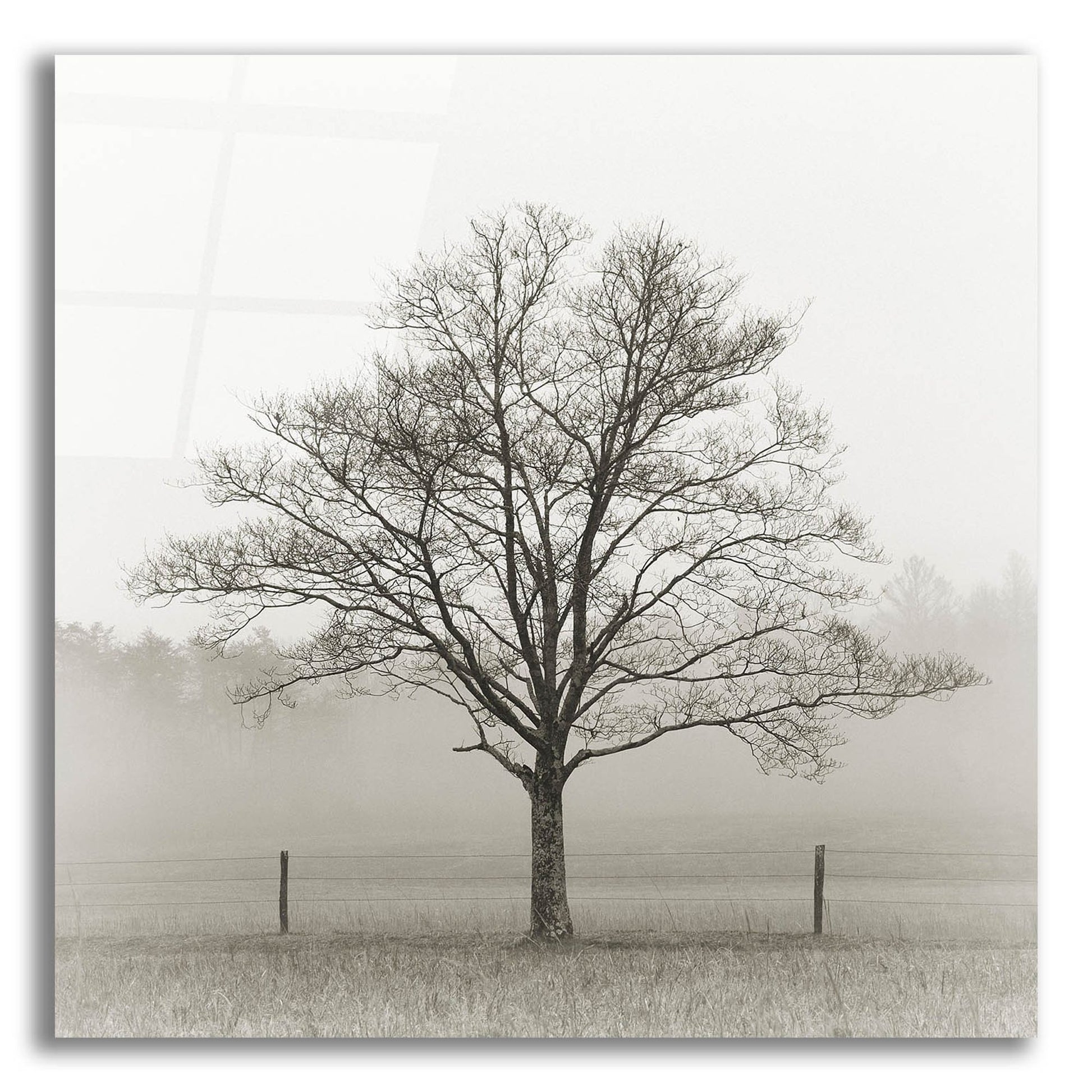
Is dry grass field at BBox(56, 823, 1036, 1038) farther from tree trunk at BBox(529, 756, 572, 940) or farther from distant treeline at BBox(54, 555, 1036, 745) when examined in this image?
distant treeline at BBox(54, 555, 1036, 745)

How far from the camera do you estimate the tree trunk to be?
896 cm

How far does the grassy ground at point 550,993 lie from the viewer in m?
6.95

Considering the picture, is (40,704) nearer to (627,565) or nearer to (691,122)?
(627,565)

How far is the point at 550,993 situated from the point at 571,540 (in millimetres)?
3856

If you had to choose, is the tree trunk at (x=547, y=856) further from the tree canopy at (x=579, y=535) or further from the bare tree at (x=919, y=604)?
the bare tree at (x=919, y=604)

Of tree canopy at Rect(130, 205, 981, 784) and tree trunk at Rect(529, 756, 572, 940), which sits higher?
tree canopy at Rect(130, 205, 981, 784)

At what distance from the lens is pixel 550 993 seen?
23.7 feet

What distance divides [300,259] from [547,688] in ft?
14.4

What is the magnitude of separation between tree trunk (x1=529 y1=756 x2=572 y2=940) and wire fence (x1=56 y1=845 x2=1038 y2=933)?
0.81 metres

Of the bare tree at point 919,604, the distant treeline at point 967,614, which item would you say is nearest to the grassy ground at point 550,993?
the distant treeline at point 967,614

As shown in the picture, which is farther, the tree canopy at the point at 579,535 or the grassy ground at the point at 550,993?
the tree canopy at the point at 579,535

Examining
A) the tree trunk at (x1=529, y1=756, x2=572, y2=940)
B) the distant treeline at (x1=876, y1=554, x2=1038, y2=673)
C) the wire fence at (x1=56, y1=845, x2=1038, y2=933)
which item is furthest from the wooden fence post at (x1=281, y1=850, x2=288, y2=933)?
the distant treeline at (x1=876, y1=554, x2=1038, y2=673)

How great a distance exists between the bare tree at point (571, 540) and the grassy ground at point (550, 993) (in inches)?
60.2

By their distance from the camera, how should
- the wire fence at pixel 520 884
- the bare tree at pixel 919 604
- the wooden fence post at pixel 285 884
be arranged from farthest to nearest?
the wooden fence post at pixel 285 884
the bare tree at pixel 919 604
the wire fence at pixel 520 884
